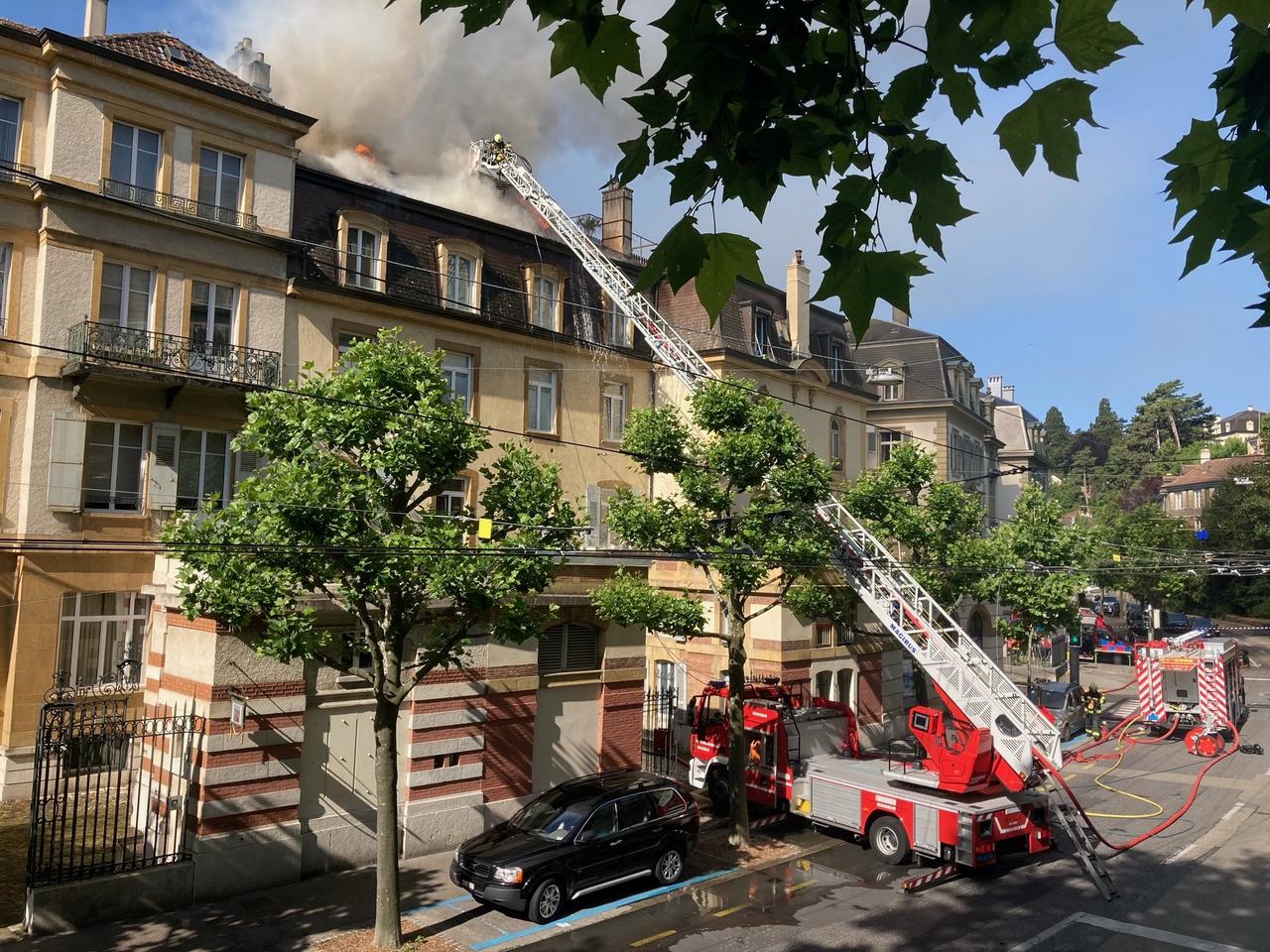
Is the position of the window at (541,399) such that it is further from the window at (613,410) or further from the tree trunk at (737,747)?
the tree trunk at (737,747)

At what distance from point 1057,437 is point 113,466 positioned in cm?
12458

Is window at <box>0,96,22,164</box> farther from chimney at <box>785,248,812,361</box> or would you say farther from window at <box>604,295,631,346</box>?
chimney at <box>785,248,812,361</box>

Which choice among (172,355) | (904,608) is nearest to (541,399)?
(172,355)

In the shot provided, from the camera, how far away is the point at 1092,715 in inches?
1201

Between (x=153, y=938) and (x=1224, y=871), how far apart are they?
1688 cm

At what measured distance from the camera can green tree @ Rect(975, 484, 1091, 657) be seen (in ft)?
92.8

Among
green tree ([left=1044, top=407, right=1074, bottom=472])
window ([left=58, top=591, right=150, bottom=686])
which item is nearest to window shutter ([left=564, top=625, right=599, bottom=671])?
window ([left=58, top=591, right=150, bottom=686])

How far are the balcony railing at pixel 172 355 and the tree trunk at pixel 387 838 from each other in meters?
10.0

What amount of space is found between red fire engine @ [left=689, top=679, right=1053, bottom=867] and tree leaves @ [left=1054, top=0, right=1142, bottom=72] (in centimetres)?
1516

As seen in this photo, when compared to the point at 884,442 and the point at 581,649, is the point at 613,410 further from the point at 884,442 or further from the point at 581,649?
the point at 884,442

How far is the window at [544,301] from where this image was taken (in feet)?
91.6

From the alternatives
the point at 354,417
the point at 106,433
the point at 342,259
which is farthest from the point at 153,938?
the point at 342,259

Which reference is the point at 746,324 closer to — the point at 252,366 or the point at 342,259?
the point at 342,259

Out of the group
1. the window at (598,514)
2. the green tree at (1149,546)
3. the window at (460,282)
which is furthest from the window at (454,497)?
the green tree at (1149,546)
